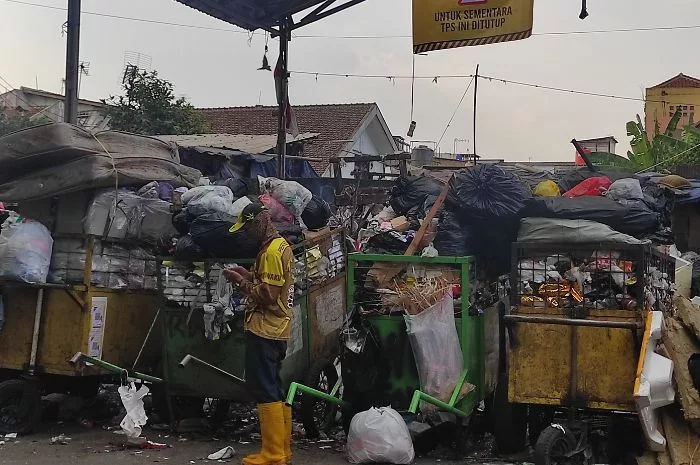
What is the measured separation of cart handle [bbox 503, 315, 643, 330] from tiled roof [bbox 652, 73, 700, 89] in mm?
28842

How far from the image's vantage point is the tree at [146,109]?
2039cm

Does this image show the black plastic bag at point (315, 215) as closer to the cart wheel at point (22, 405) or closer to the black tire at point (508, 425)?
the black tire at point (508, 425)

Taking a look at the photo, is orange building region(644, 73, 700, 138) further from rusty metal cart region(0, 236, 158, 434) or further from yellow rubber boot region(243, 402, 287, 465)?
yellow rubber boot region(243, 402, 287, 465)

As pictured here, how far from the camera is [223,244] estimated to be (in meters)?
5.54

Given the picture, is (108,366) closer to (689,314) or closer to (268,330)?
(268,330)

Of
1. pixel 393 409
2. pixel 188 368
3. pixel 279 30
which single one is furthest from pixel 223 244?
pixel 279 30

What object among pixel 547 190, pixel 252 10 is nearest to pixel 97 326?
pixel 547 190

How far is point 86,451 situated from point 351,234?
3.52 meters

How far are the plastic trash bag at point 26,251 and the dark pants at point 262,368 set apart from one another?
1.87 meters

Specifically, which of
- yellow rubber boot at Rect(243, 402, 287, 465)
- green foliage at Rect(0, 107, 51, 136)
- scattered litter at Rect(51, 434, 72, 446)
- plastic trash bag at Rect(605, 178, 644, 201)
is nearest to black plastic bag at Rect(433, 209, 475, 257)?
plastic trash bag at Rect(605, 178, 644, 201)

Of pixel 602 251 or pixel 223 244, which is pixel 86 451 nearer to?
pixel 223 244

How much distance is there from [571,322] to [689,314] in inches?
35.9

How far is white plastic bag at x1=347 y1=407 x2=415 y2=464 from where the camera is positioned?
494cm

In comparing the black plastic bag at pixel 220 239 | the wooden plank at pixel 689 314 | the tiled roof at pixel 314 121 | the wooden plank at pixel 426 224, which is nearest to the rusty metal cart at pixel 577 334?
the wooden plank at pixel 689 314
